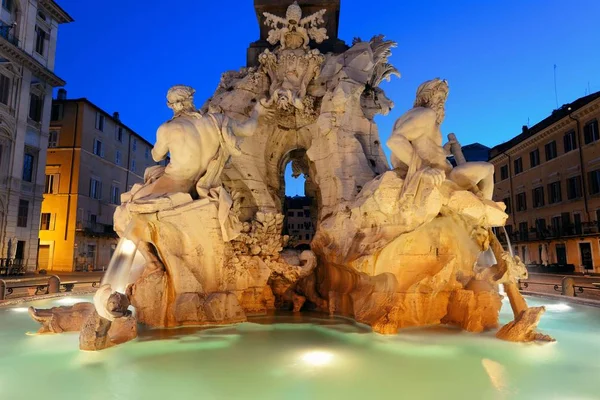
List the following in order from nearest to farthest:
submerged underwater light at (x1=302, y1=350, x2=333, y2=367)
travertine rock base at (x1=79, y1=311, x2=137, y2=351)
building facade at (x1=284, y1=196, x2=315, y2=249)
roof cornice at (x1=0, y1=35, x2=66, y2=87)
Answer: submerged underwater light at (x1=302, y1=350, x2=333, y2=367), travertine rock base at (x1=79, y1=311, x2=137, y2=351), roof cornice at (x1=0, y1=35, x2=66, y2=87), building facade at (x1=284, y1=196, x2=315, y2=249)

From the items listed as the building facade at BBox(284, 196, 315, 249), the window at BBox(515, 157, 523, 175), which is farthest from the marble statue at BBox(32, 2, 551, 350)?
the building facade at BBox(284, 196, 315, 249)

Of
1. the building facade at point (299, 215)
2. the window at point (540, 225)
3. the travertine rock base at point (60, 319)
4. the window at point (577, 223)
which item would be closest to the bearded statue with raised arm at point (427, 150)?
the travertine rock base at point (60, 319)

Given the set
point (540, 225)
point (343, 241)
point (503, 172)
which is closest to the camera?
point (343, 241)

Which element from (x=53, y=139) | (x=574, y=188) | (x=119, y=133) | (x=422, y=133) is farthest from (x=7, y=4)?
(x=574, y=188)

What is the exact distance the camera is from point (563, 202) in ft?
81.6

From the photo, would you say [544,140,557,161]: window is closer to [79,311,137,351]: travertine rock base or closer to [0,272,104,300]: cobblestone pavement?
[0,272,104,300]: cobblestone pavement

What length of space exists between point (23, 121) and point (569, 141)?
2964 cm

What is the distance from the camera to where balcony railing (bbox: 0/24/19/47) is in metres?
21.1

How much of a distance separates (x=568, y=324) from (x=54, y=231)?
1118 inches

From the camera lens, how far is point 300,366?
4164 mm

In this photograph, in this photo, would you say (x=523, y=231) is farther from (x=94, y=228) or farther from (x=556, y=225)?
(x=94, y=228)

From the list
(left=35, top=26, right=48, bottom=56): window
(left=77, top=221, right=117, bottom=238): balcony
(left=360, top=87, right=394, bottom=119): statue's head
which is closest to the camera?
(left=360, top=87, right=394, bottom=119): statue's head

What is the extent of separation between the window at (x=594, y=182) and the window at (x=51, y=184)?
31.3 metres

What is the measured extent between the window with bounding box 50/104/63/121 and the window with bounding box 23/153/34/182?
598 centimetres
